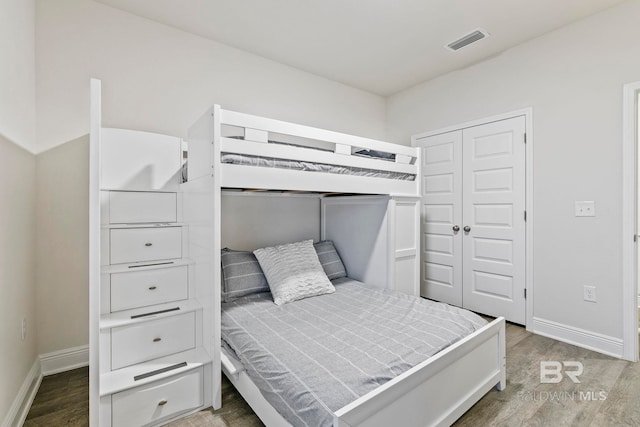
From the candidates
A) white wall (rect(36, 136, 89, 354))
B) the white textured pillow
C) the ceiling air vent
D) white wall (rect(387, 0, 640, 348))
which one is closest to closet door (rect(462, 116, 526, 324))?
white wall (rect(387, 0, 640, 348))

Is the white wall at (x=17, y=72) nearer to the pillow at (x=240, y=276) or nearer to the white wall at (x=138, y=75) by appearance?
the white wall at (x=138, y=75)

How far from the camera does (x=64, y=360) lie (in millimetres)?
2131

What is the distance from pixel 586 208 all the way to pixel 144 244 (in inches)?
130

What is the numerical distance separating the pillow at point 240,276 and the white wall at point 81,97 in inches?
37.9

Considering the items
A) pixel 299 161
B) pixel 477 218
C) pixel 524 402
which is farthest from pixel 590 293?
pixel 299 161

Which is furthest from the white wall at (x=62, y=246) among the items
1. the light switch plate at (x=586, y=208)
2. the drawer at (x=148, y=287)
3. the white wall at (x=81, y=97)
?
the light switch plate at (x=586, y=208)

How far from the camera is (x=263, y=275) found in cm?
254

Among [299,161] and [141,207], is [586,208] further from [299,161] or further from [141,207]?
[141,207]

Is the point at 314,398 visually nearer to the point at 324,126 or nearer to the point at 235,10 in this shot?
the point at 235,10

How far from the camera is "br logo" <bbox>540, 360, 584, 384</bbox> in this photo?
2011 millimetres

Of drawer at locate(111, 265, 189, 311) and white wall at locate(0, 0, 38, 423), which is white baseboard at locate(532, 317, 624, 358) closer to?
drawer at locate(111, 265, 189, 311)

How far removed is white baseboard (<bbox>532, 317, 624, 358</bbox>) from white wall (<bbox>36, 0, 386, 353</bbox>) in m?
3.43

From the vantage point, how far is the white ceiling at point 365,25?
7.46 feet

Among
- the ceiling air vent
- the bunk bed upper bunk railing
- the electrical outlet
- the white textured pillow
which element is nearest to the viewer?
the bunk bed upper bunk railing
